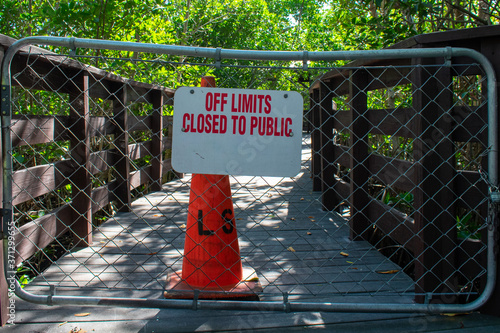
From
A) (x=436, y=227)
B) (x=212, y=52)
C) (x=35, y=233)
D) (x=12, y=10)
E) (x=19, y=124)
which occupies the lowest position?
(x=35, y=233)

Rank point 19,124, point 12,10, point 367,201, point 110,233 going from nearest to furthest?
point 19,124 < point 367,201 < point 110,233 < point 12,10

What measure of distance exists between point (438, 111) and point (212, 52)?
1327 millimetres

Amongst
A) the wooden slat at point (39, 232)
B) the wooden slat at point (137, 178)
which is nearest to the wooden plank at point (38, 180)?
the wooden slat at point (39, 232)

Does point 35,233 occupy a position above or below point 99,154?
below

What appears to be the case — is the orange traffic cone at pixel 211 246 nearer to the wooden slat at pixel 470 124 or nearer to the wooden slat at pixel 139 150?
the wooden slat at pixel 470 124

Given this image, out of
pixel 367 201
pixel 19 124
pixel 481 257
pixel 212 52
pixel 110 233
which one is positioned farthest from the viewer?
pixel 110 233

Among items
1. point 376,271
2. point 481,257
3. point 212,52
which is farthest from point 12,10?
point 481,257

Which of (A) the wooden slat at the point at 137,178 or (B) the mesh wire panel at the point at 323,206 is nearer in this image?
(B) the mesh wire panel at the point at 323,206

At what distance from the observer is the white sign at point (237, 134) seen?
7.80ft

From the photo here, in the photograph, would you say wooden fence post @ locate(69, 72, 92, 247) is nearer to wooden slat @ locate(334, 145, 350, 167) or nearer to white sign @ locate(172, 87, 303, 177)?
white sign @ locate(172, 87, 303, 177)

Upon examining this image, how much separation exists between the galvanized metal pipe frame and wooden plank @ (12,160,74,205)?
0.53 m

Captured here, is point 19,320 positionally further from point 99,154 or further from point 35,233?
point 99,154

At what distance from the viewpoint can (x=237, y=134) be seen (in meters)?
2.40

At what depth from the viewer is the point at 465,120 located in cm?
258
